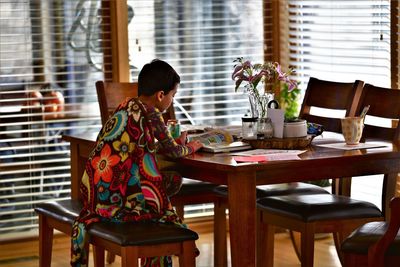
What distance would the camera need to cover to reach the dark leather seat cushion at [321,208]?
4035mm

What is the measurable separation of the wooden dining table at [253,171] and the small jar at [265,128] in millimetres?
188

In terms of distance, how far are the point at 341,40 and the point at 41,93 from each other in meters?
1.71

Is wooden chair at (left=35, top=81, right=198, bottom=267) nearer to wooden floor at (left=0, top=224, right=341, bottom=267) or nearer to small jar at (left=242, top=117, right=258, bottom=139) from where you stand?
small jar at (left=242, top=117, right=258, bottom=139)

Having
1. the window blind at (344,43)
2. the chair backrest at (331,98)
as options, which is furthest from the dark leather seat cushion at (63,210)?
the window blind at (344,43)

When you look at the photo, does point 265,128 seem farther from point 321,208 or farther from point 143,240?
point 143,240

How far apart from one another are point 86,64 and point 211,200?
1273 millimetres

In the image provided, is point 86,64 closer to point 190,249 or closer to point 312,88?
point 312,88

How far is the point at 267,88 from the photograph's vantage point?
19.7 feet

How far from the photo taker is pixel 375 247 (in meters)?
3.21

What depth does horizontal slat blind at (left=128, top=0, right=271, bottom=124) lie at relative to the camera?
5668 millimetres

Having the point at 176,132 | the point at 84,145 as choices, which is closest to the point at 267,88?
the point at 84,145

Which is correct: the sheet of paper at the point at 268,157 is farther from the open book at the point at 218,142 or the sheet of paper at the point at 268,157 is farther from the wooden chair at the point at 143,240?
the wooden chair at the point at 143,240

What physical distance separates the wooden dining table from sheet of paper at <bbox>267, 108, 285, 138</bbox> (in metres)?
0.16

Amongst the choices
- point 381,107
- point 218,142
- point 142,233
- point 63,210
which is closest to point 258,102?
point 218,142
